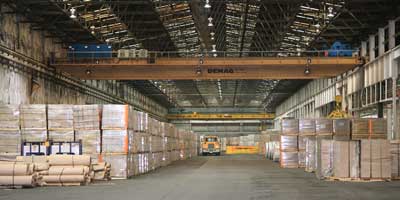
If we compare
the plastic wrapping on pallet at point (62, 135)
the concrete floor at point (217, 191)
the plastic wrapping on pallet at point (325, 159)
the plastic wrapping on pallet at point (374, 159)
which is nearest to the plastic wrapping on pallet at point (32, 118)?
the plastic wrapping on pallet at point (62, 135)

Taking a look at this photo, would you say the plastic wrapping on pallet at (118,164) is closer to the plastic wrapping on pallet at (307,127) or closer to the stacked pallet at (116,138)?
the stacked pallet at (116,138)

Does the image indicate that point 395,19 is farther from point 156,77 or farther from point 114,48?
point 114,48

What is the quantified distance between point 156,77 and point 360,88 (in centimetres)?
1346

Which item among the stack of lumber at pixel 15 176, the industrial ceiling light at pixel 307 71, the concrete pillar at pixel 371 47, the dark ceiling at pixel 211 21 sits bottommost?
the stack of lumber at pixel 15 176

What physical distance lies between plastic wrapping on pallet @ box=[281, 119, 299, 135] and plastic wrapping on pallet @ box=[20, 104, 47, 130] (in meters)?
14.1

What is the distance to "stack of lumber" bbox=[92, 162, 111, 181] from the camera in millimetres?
19625

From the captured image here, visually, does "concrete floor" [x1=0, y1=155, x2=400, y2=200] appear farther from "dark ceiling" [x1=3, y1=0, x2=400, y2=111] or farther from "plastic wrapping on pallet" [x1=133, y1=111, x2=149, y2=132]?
"dark ceiling" [x1=3, y1=0, x2=400, y2=111]

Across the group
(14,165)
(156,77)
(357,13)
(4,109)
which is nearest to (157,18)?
(156,77)

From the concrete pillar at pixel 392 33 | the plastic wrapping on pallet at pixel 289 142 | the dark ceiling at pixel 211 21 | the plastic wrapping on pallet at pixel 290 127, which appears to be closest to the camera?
the concrete pillar at pixel 392 33

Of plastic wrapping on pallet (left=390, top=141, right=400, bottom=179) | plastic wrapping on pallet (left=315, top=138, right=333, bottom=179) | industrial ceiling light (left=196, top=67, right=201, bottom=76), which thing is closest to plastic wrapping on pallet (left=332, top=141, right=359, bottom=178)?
plastic wrapping on pallet (left=315, top=138, right=333, bottom=179)

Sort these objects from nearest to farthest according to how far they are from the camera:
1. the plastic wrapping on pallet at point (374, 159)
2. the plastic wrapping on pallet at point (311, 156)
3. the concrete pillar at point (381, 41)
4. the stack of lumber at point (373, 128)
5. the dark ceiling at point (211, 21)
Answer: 1. the plastic wrapping on pallet at point (374, 159)
2. the plastic wrapping on pallet at point (311, 156)
3. the stack of lumber at point (373, 128)
4. the dark ceiling at point (211, 21)
5. the concrete pillar at point (381, 41)

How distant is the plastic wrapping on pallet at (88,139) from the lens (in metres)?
20.3

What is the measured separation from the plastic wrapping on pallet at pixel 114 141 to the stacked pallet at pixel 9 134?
3148 millimetres

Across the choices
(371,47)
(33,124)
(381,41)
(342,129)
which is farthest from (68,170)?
(371,47)
